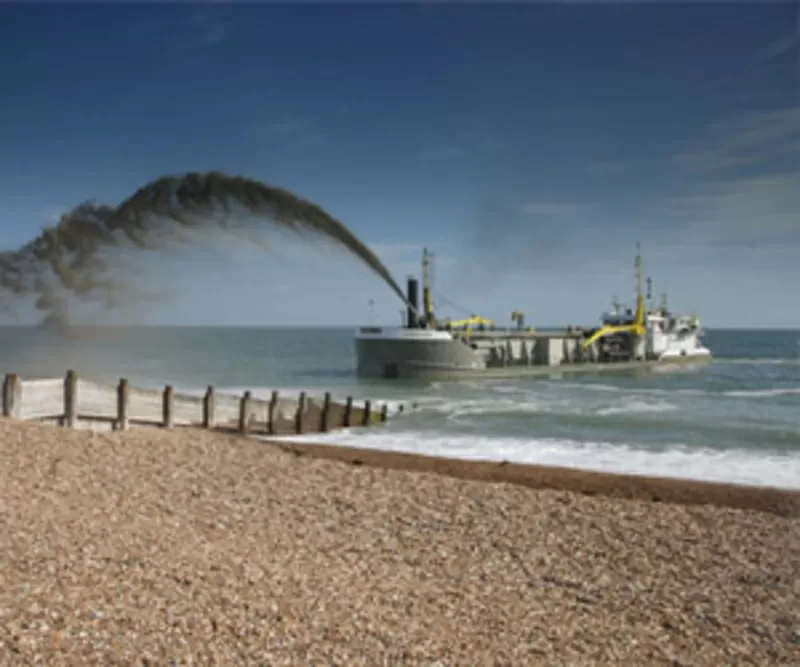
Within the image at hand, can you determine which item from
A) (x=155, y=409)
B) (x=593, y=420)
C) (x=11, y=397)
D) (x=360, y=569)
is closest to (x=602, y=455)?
(x=593, y=420)

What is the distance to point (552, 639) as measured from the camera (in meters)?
5.62

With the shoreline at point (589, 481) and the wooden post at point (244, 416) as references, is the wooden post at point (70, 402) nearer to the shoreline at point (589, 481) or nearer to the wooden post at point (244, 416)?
the shoreline at point (589, 481)

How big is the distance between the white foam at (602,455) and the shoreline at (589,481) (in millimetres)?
1655

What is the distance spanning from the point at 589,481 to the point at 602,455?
213 inches

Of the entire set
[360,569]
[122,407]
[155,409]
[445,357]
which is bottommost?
[360,569]

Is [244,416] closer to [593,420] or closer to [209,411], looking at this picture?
[209,411]

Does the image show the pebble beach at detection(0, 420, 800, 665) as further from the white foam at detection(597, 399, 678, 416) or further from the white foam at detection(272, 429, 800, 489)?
the white foam at detection(597, 399, 678, 416)

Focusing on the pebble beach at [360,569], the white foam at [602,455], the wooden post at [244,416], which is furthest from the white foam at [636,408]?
the pebble beach at [360,569]

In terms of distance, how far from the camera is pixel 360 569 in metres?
7.24

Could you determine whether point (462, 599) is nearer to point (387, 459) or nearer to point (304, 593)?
point (304, 593)

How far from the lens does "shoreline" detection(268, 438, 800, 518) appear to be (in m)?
12.7

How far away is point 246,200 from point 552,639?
1447 cm

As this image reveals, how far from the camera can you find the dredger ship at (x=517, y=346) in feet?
156

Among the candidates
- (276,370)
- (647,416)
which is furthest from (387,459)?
(276,370)
